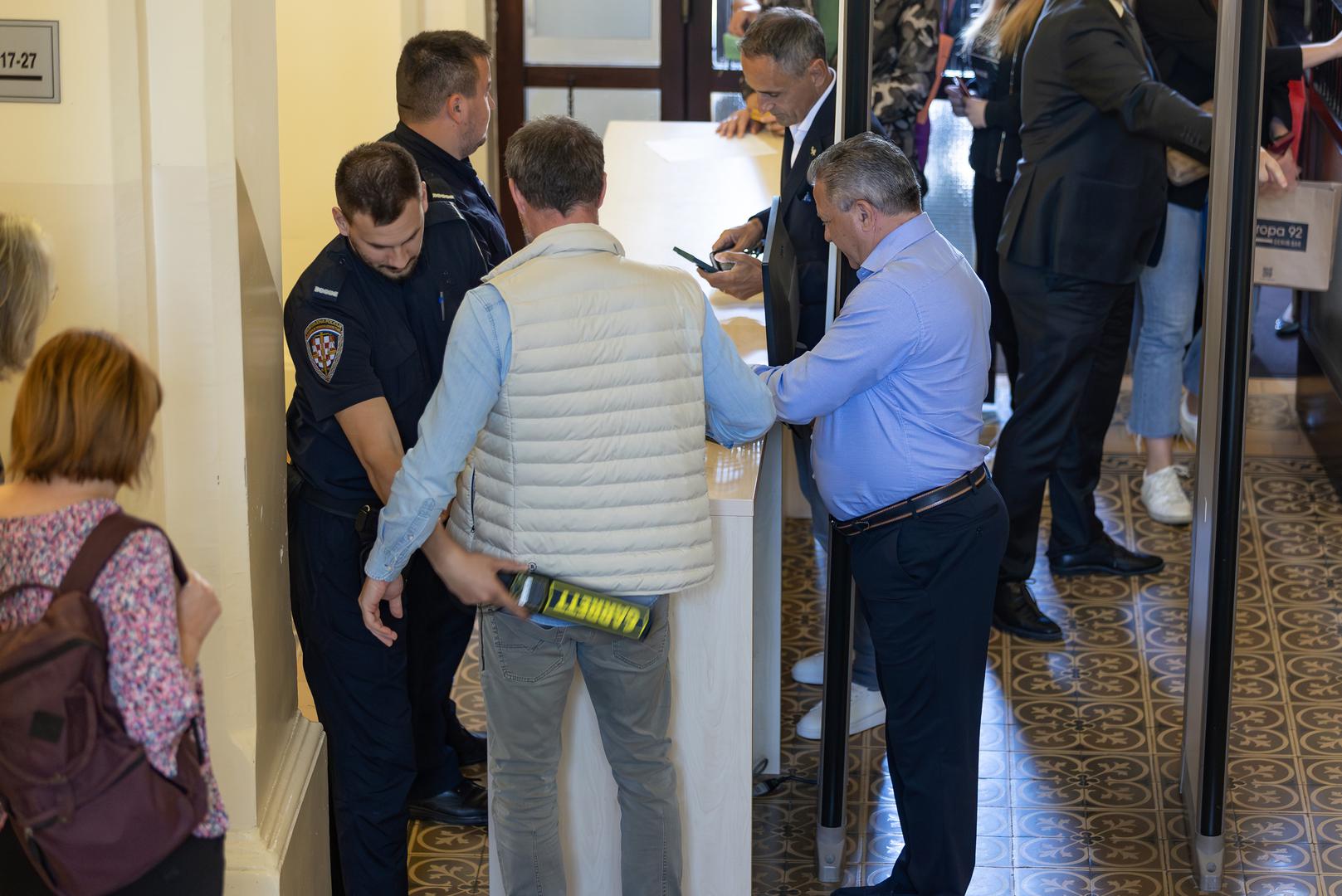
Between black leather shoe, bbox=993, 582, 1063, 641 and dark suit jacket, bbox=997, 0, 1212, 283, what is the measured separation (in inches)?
37.1

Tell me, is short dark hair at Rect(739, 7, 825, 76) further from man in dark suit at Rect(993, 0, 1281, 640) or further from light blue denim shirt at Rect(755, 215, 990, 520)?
light blue denim shirt at Rect(755, 215, 990, 520)

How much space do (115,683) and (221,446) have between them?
789 mm

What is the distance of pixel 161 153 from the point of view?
8.43 ft

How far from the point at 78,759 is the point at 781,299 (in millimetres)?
1759

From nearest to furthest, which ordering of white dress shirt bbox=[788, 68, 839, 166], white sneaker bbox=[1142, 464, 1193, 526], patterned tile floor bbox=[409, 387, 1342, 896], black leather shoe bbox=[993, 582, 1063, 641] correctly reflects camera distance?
patterned tile floor bbox=[409, 387, 1342, 896] → white dress shirt bbox=[788, 68, 839, 166] → black leather shoe bbox=[993, 582, 1063, 641] → white sneaker bbox=[1142, 464, 1193, 526]

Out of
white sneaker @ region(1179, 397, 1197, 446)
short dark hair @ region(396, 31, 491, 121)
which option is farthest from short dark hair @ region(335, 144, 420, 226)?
white sneaker @ region(1179, 397, 1197, 446)

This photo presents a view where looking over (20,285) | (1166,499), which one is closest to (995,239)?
(1166,499)

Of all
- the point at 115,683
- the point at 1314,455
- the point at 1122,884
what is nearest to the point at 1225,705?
the point at 1122,884

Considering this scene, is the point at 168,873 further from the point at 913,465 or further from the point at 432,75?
the point at 432,75

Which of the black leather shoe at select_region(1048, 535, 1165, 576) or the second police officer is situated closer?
the second police officer

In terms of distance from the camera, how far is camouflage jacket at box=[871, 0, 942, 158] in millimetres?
5363

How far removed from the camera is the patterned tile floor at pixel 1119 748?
3.41 m

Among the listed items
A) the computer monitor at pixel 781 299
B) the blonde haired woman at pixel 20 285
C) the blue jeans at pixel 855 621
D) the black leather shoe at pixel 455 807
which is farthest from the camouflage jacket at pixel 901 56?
the blonde haired woman at pixel 20 285

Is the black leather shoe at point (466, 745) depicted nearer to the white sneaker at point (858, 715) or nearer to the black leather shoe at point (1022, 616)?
the white sneaker at point (858, 715)
